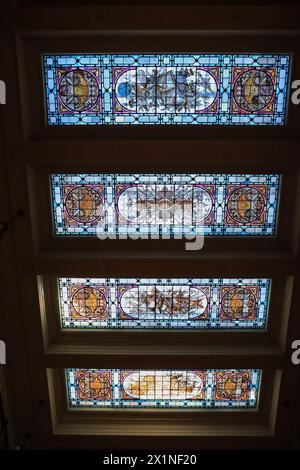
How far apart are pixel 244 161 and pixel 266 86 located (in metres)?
0.84

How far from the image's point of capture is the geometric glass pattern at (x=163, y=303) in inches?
241

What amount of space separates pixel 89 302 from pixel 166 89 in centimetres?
285

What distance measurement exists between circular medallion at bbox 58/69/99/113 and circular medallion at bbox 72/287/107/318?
7.56 feet

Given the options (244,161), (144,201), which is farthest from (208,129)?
(144,201)

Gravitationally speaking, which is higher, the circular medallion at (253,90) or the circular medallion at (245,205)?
the circular medallion at (253,90)

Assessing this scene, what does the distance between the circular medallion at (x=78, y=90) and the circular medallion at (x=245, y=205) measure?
1924 millimetres

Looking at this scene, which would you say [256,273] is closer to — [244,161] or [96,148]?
[244,161]

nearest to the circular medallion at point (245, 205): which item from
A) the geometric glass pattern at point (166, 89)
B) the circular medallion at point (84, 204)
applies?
the geometric glass pattern at point (166, 89)

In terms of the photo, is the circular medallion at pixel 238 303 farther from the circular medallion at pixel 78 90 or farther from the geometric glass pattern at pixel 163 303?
the circular medallion at pixel 78 90

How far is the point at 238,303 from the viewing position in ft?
20.3

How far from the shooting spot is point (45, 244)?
577cm

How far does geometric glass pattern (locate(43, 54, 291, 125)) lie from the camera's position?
5.00 metres

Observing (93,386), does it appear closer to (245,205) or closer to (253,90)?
(245,205)

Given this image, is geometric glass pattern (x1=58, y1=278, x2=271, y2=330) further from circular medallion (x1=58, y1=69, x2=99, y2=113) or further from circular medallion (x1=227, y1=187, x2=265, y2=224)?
circular medallion (x1=58, y1=69, x2=99, y2=113)
